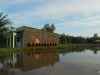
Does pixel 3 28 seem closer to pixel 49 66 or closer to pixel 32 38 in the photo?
pixel 32 38

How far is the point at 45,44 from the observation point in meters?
53.3

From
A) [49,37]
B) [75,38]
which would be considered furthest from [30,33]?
[75,38]

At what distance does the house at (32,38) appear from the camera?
49.5 metres

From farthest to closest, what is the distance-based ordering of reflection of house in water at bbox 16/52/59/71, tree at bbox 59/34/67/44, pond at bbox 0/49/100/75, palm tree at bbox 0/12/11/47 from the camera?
tree at bbox 59/34/67/44 < palm tree at bbox 0/12/11/47 < reflection of house in water at bbox 16/52/59/71 < pond at bbox 0/49/100/75

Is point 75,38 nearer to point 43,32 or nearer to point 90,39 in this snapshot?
point 90,39

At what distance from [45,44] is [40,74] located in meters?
41.6

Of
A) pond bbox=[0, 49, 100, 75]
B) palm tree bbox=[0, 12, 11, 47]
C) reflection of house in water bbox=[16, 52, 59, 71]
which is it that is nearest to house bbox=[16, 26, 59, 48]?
palm tree bbox=[0, 12, 11, 47]

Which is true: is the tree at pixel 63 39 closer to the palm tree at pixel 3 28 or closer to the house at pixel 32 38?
the house at pixel 32 38

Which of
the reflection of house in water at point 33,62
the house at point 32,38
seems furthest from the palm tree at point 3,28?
the reflection of house in water at point 33,62

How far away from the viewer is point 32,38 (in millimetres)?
51344

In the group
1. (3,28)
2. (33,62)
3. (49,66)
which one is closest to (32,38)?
(3,28)

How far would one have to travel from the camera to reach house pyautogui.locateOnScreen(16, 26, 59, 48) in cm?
4951

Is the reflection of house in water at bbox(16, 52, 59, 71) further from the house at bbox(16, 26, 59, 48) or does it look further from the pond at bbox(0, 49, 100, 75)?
the house at bbox(16, 26, 59, 48)

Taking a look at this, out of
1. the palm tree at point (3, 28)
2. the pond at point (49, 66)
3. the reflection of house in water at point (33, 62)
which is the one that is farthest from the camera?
the palm tree at point (3, 28)
